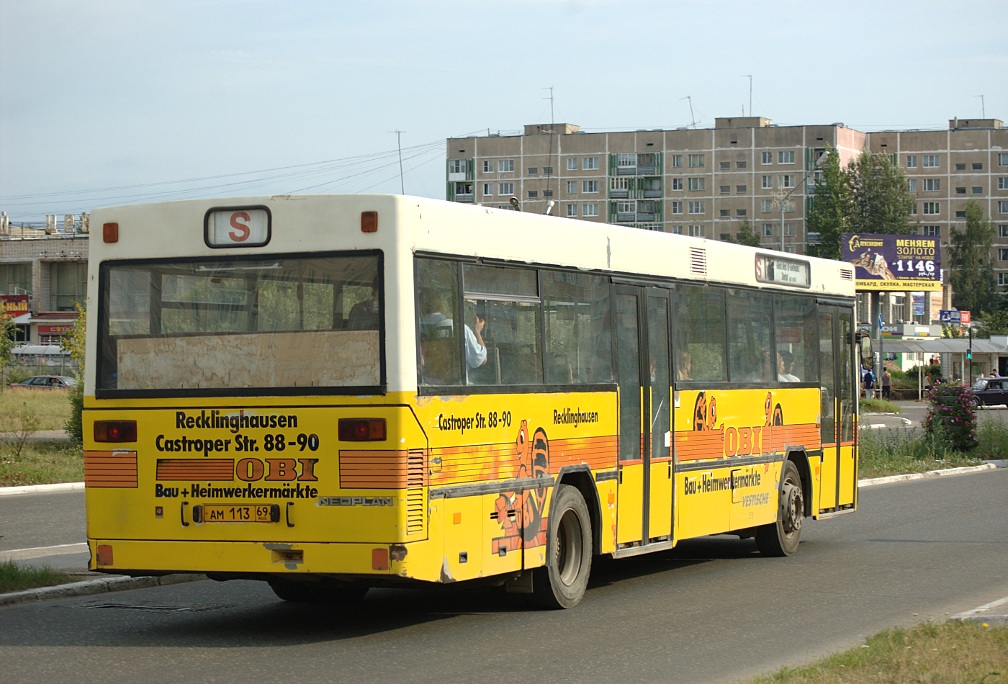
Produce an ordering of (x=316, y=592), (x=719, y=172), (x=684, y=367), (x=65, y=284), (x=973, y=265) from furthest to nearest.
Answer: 1. (x=973, y=265)
2. (x=719, y=172)
3. (x=65, y=284)
4. (x=684, y=367)
5. (x=316, y=592)

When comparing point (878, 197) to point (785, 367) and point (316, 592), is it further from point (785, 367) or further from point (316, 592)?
point (316, 592)

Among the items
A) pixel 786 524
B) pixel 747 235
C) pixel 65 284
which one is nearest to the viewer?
pixel 786 524

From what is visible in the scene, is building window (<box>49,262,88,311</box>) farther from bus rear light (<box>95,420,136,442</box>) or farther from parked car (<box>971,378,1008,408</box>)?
bus rear light (<box>95,420,136,442</box>)

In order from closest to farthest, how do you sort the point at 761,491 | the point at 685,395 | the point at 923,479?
the point at 685,395, the point at 761,491, the point at 923,479

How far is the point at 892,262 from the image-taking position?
91.1 m

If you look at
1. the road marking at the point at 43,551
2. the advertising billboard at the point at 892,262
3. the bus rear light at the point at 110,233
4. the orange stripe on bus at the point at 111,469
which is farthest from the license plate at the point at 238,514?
the advertising billboard at the point at 892,262

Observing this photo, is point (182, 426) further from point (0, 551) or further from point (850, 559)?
point (850, 559)

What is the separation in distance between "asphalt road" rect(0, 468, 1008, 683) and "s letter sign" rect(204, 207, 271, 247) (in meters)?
2.68

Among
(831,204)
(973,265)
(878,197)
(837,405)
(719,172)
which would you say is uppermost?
(719,172)

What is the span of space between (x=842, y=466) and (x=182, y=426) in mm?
9588

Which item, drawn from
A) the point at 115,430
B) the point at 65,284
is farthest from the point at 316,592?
the point at 65,284

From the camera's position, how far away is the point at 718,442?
14.3 meters

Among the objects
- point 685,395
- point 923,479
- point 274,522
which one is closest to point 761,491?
point 685,395

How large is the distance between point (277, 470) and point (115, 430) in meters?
1.24
